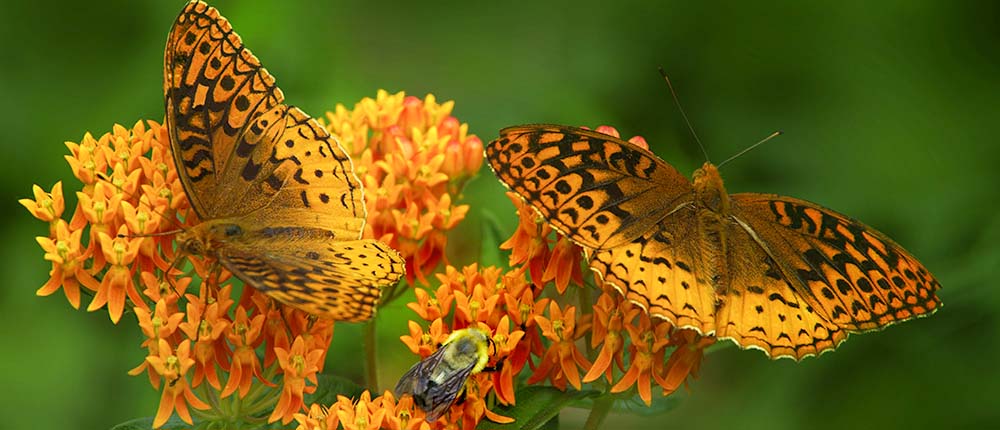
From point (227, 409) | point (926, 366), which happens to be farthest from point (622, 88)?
point (227, 409)

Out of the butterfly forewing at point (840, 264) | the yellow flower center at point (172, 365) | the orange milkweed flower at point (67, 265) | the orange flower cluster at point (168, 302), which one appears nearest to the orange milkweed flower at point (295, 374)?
the orange flower cluster at point (168, 302)

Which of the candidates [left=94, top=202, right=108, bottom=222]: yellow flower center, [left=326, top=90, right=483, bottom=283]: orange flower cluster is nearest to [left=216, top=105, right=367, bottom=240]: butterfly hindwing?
[left=326, top=90, right=483, bottom=283]: orange flower cluster

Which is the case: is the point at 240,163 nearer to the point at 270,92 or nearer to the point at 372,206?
the point at 270,92

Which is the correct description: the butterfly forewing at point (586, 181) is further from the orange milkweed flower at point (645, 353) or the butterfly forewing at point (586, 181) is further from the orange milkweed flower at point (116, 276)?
the orange milkweed flower at point (116, 276)

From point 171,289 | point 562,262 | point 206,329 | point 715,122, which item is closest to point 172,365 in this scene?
point 206,329

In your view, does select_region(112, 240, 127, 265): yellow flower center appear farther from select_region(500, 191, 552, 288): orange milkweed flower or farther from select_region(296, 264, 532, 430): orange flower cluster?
select_region(500, 191, 552, 288): orange milkweed flower

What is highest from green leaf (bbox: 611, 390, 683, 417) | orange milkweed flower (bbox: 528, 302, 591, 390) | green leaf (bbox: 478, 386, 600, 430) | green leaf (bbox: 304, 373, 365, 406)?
orange milkweed flower (bbox: 528, 302, 591, 390)
